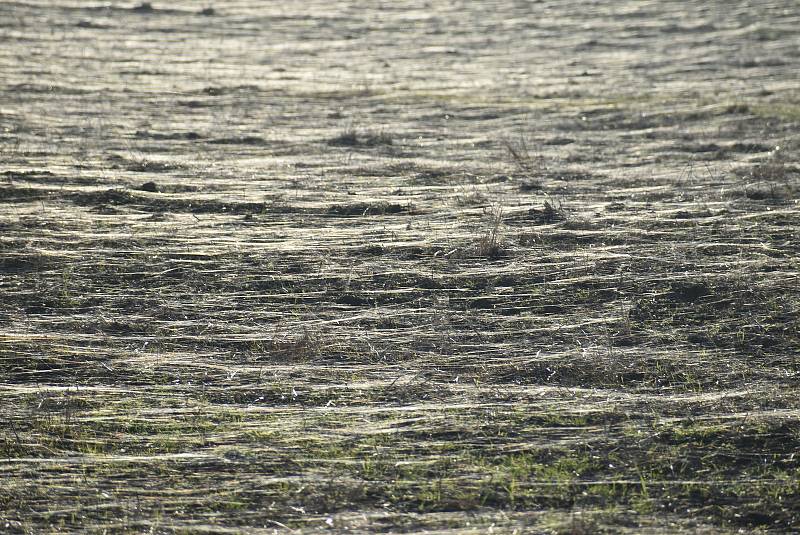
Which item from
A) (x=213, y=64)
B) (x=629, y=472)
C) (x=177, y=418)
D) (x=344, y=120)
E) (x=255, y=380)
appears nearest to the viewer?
(x=629, y=472)

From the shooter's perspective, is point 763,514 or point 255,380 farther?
point 255,380

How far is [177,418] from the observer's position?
384 cm

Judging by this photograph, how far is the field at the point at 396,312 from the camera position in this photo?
11.0ft

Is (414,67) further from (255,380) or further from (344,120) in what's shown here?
(255,380)

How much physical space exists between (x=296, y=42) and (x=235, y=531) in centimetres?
1197

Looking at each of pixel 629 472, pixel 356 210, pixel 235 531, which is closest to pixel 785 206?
pixel 356 210

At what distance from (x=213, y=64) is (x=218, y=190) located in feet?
19.6

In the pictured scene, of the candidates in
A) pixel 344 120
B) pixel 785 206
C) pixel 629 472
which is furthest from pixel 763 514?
pixel 344 120

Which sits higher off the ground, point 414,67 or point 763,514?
point 414,67

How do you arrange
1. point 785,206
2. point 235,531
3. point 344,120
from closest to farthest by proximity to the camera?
1. point 235,531
2. point 785,206
3. point 344,120

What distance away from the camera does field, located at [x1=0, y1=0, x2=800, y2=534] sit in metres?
3.36

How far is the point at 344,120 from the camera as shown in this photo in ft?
30.9

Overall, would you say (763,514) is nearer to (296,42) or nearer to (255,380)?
(255,380)

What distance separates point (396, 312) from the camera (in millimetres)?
4879
